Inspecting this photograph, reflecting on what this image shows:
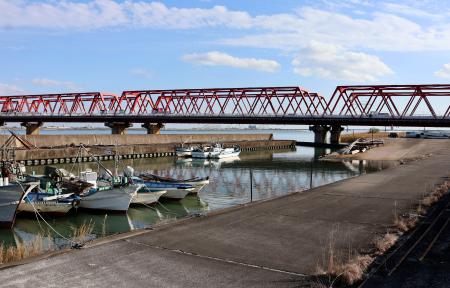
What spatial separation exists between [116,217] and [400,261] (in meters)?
15.3

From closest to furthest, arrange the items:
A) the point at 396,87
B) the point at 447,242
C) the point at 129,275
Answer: the point at 129,275
the point at 447,242
the point at 396,87

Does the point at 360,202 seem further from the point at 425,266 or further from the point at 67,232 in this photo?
the point at 67,232

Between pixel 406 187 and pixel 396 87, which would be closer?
pixel 406 187

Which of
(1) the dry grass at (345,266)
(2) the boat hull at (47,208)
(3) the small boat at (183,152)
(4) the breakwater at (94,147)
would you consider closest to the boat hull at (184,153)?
(3) the small boat at (183,152)

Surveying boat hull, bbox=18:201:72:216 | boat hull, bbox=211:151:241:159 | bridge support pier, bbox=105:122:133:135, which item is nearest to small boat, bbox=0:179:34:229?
boat hull, bbox=18:201:72:216

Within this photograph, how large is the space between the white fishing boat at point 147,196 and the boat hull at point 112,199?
1365 millimetres

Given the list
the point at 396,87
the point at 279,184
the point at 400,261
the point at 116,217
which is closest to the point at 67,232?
the point at 116,217

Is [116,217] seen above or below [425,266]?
below

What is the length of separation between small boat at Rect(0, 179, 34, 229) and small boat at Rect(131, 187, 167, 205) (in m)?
6.42

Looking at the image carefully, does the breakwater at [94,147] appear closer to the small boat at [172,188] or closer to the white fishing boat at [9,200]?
the small boat at [172,188]

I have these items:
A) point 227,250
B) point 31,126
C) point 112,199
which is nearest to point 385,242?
point 227,250

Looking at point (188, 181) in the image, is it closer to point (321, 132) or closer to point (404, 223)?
point (404, 223)

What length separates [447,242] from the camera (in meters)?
11.3

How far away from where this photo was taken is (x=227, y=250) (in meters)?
11.1
